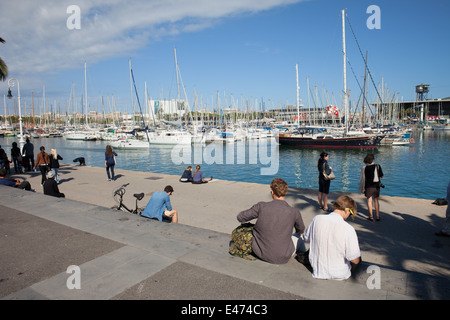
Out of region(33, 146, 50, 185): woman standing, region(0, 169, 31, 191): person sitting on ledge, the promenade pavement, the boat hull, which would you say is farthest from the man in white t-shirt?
the boat hull

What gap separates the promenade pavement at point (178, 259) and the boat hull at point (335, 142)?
3707cm

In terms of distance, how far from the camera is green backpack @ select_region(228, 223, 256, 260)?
4.78 metres

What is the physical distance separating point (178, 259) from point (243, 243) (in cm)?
106

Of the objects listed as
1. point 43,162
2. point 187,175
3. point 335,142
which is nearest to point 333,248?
point 187,175

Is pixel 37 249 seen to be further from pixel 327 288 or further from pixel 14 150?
pixel 14 150

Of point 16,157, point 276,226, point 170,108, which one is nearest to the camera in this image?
point 276,226

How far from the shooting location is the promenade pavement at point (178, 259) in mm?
3896

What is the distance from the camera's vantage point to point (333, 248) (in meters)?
4.06

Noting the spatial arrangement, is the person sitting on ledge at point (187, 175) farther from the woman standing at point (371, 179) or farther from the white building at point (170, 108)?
the white building at point (170, 108)

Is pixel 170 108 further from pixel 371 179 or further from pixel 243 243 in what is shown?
pixel 243 243

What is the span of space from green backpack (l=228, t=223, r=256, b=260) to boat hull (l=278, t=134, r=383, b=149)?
43.4 metres

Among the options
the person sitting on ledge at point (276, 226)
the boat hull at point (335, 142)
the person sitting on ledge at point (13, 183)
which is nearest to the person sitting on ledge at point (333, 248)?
the person sitting on ledge at point (276, 226)

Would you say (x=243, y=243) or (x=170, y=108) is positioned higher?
(x=170, y=108)
